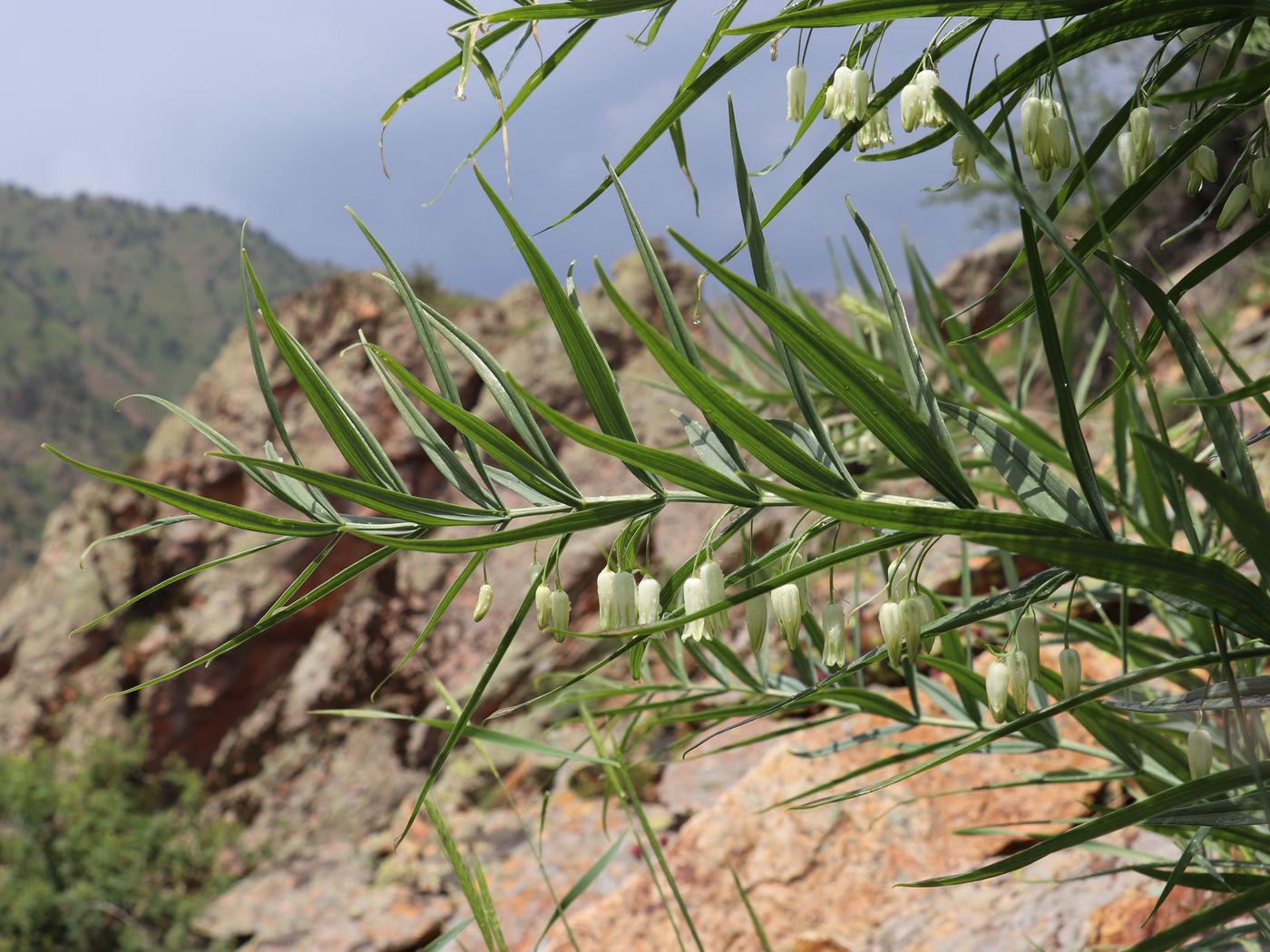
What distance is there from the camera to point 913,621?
0.41m

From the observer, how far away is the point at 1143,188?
15.6 inches

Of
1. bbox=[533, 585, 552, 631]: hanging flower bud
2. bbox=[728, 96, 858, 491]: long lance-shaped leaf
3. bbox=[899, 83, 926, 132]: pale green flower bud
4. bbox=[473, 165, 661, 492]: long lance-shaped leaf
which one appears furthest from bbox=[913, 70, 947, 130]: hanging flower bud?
bbox=[533, 585, 552, 631]: hanging flower bud

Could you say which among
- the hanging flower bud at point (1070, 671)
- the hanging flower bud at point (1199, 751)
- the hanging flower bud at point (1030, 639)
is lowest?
the hanging flower bud at point (1199, 751)

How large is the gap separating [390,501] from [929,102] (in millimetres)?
325

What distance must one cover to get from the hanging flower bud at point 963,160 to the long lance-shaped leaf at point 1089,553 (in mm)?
193

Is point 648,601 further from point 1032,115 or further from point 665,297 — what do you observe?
point 1032,115

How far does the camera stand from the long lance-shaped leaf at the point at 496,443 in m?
0.38

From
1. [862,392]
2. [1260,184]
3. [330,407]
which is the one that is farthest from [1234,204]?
[330,407]

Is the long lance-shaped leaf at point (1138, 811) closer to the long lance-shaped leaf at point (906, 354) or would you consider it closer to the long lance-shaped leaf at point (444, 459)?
the long lance-shaped leaf at point (906, 354)

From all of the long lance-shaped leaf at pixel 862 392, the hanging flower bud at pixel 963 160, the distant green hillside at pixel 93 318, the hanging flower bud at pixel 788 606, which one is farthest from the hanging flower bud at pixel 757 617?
the distant green hillside at pixel 93 318

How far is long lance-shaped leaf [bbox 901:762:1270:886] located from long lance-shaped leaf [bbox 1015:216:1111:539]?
10 cm

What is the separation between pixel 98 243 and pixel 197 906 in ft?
215

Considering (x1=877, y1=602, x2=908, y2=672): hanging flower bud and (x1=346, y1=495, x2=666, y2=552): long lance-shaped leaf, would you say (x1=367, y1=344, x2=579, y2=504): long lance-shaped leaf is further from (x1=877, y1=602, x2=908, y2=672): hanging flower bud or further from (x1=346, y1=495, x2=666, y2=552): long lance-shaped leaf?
(x1=877, y1=602, x2=908, y2=672): hanging flower bud

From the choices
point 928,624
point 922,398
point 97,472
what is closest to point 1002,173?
point 922,398
